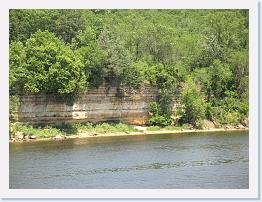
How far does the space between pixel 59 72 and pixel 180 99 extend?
255 inches

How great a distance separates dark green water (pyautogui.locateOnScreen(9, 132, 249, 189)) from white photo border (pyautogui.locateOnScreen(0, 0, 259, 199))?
6.27ft

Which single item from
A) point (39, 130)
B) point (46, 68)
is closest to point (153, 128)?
point (39, 130)

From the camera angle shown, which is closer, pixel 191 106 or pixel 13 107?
pixel 13 107

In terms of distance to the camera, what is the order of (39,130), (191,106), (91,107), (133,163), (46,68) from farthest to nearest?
(191,106) < (91,107) < (46,68) < (39,130) < (133,163)

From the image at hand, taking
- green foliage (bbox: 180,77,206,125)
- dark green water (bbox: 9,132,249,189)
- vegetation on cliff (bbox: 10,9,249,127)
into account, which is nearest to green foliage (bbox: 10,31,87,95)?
vegetation on cliff (bbox: 10,9,249,127)

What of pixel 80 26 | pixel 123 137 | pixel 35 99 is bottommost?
pixel 123 137

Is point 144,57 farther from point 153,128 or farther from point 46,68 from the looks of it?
point 46,68

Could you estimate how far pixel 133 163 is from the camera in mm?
17953

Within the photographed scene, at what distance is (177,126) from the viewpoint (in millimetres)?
27922

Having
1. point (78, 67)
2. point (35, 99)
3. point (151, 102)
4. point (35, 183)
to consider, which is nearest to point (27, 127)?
point (35, 99)

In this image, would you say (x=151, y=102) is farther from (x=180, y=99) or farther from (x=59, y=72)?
(x=59, y=72)
